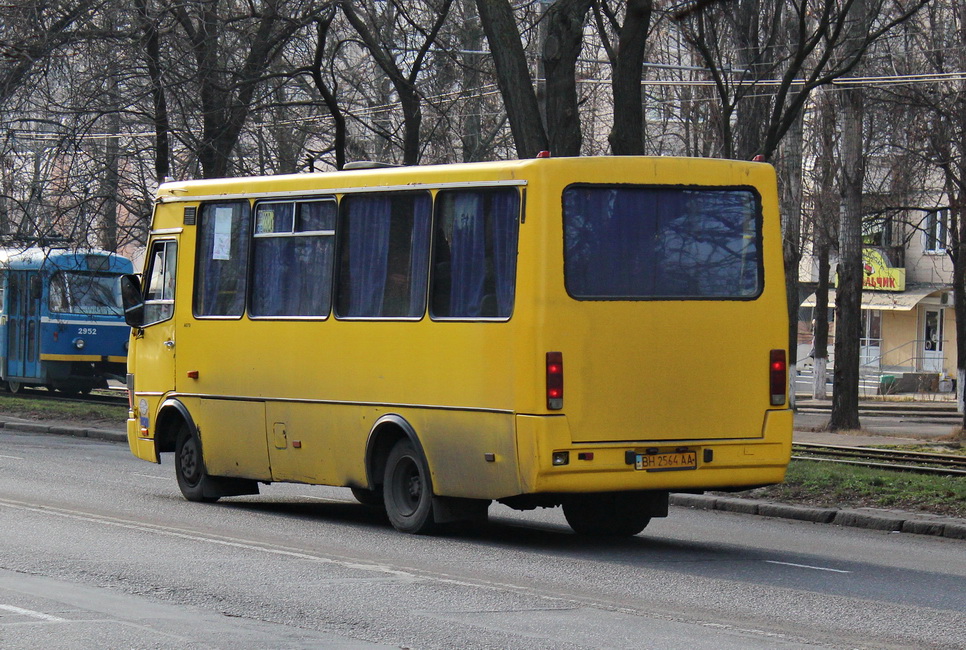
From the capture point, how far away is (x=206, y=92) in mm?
23578

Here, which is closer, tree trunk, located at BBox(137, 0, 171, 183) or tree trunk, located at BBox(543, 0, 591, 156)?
tree trunk, located at BBox(543, 0, 591, 156)

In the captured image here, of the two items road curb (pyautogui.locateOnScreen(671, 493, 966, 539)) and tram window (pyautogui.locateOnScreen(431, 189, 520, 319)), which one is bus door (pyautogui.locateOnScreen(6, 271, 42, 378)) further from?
tram window (pyautogui.locateOnScreen(431, 189, 520, 319))

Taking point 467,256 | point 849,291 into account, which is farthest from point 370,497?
point 849,291

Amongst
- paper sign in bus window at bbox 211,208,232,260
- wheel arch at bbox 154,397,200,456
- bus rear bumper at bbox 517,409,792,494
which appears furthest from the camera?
wheel arch at bbox 154,397,200,456

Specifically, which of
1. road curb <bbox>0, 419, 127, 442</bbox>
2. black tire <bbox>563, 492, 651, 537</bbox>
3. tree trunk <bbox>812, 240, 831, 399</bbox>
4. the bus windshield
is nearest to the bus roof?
black tire <bbox>563, 492, 651, 537</bbox>

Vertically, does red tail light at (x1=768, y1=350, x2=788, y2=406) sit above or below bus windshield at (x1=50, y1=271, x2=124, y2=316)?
below

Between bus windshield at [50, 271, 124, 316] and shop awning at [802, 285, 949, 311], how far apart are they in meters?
32.3

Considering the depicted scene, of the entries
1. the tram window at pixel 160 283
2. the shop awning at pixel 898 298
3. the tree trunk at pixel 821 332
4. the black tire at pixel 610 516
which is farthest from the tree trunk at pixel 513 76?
the shop awning at pixel 898 298

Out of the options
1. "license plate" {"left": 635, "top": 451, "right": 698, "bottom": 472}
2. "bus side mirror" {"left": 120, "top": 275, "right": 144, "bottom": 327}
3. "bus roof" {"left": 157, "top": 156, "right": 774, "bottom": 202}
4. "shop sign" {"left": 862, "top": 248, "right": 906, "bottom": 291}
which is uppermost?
"shop sign" {"left": 862, "top": 248, "right": 906, "bottom": 291}

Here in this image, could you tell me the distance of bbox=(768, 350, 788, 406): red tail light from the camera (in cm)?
1154

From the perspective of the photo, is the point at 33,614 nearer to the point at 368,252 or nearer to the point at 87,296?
the point at 368,252

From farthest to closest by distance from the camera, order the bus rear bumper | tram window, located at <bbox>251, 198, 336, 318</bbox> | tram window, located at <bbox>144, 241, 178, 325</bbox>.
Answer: tram window, located at <bbox>144, 241, 178, 325</bbox>, tram window, located at <bbox>251, 198, 336, 318</bbox>, the bus rear bumper

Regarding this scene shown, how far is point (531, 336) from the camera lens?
10.9 m

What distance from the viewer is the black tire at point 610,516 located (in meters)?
12.2
